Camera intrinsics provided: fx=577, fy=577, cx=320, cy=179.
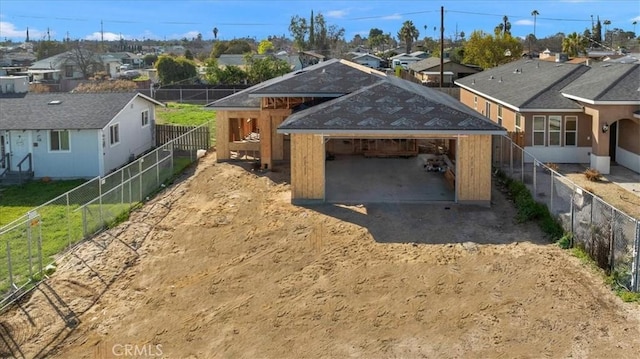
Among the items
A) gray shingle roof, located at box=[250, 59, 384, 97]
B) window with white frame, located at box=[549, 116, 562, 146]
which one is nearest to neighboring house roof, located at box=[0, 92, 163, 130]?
gray shingle roof, located at box=[250, 59, 384, 97]

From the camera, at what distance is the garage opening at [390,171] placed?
1983cm

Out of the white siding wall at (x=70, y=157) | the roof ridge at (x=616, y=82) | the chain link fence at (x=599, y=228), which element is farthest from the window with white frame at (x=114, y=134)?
the roof ridge at (x=616, y=82)

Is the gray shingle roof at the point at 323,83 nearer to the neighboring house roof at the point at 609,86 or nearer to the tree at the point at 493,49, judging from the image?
the neighboring house roof at the point at 609,86

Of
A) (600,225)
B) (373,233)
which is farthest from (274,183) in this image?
(600,225)

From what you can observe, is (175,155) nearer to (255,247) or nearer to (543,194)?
(255,247)

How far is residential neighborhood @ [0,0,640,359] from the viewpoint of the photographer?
1080cm

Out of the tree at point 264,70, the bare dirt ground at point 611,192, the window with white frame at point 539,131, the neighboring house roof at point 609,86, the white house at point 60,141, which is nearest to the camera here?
the bare dirt ground at point 611,192

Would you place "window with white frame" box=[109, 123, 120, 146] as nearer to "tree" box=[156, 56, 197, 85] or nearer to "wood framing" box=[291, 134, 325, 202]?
"wood framing" box=[291, 134, 325, 202]

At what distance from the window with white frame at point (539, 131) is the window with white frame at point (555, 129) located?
33 centimetres

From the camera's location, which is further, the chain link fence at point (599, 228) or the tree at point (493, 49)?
the tree at point (493, 49)

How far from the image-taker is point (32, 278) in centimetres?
1305

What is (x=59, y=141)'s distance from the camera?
24.5m

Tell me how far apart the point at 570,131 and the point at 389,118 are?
34.1 ft

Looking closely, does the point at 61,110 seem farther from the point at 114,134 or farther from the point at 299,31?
the point at 299,31
